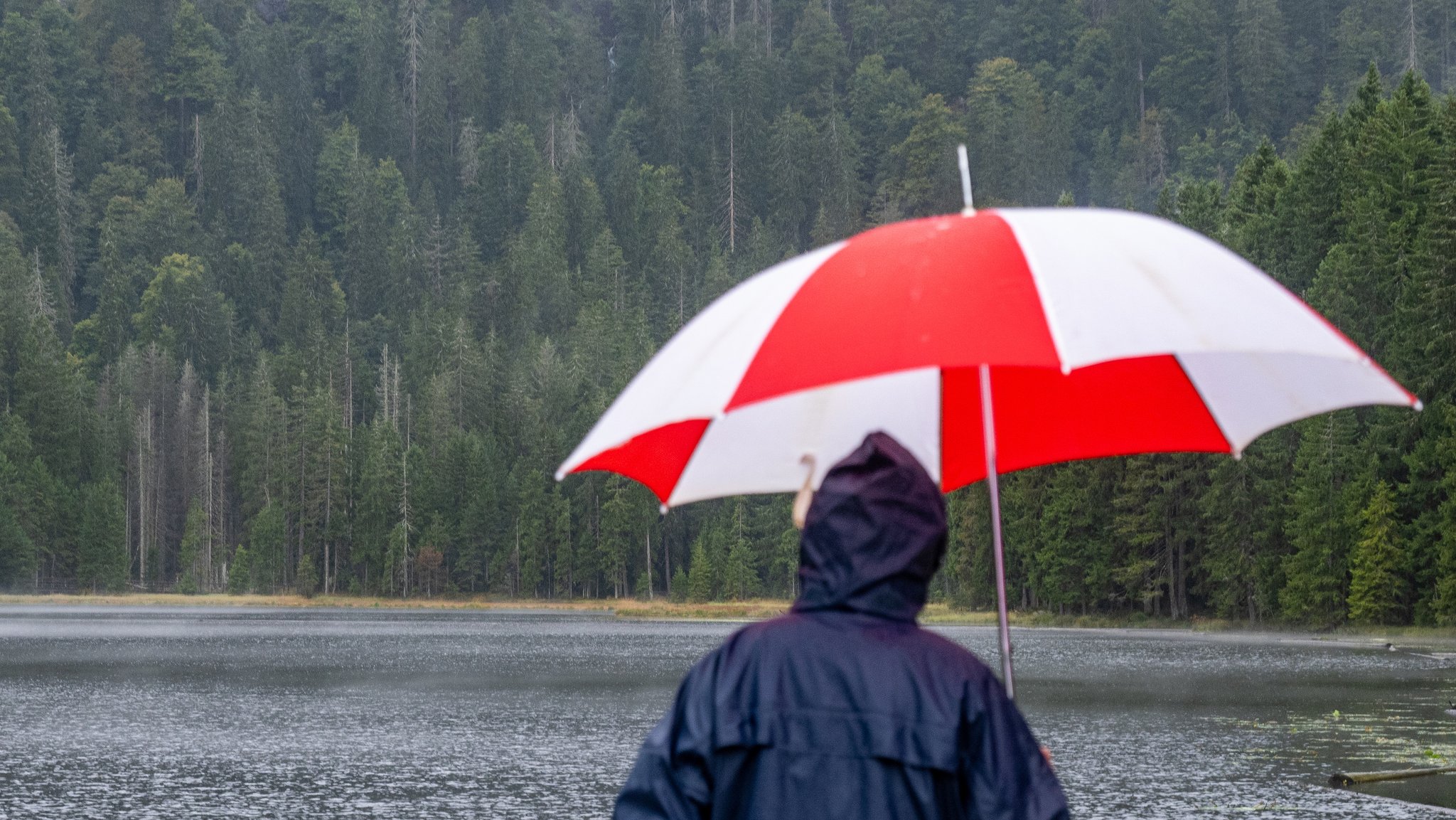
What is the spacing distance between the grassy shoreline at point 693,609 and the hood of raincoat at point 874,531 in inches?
2476

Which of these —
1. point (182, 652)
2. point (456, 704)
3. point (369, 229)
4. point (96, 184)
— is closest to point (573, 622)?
point (182, 652)

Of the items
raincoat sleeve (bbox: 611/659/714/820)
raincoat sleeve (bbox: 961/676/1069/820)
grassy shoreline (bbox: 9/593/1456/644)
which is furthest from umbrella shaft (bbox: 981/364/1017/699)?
grassy shoreline (bbox: 9/593/1456/644)

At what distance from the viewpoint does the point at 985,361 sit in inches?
189

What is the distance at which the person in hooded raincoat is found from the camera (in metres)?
3.99

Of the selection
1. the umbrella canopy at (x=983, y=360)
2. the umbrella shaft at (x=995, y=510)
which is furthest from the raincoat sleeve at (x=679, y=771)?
the umbrella shaft at (x=995, y=510)

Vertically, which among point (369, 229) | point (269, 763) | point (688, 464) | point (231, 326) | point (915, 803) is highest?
point (369, 229)

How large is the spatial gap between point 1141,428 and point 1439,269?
64.3 meters

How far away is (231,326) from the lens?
17312 cm

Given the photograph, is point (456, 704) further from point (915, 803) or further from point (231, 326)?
point (231, 326)

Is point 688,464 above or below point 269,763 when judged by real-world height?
above

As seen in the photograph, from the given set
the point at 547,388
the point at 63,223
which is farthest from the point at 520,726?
the point at 63,223

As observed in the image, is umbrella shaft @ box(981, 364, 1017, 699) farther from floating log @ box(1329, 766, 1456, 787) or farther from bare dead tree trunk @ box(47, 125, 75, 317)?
bare dead tree trunk @ box(47, 125, 75, 317)

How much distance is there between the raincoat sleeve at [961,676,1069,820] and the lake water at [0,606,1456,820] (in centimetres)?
1836

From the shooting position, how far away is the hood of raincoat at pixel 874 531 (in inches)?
160
